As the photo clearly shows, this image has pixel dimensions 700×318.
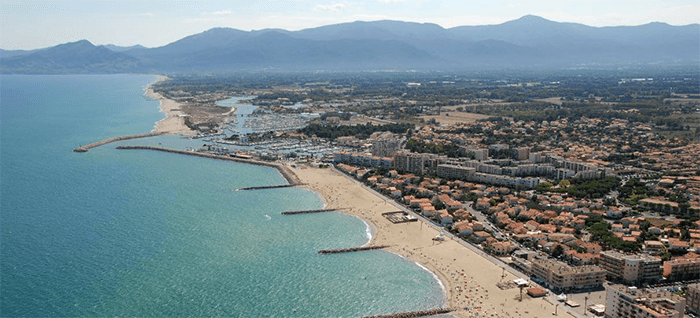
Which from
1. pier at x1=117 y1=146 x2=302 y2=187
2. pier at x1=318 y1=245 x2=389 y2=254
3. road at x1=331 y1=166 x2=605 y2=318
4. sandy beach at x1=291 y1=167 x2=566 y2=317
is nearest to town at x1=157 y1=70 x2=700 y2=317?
road at x1=331 y1=166 x2=605 y2=318

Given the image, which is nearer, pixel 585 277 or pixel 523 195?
pixel 585 277

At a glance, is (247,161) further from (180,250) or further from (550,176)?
(550,176)

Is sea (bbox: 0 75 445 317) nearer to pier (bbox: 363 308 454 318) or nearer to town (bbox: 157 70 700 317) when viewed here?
pier (bbox: 363 308 454 318)

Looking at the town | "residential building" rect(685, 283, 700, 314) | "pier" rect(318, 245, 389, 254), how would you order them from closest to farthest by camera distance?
"residential building" rect(685, 283, 700, 314) < the town < "pier" rect(318, 245, 389, 254)

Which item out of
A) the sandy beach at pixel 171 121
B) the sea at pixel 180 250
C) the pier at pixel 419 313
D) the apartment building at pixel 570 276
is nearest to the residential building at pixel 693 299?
the apartment building at pixel 570 276

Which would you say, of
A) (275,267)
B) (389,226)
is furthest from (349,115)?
(275,267)

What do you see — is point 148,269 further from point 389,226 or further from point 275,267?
point 389,226

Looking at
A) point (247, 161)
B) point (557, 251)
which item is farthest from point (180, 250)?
point (247, 161)
